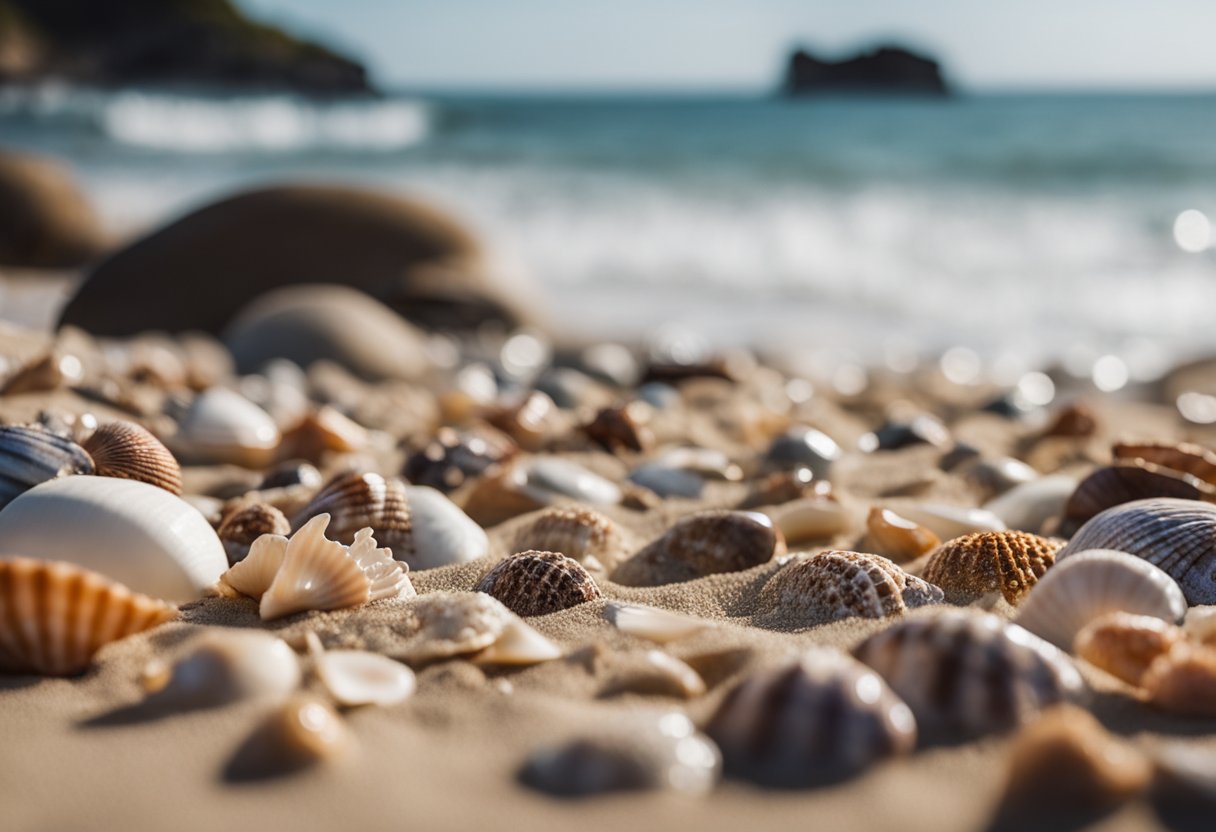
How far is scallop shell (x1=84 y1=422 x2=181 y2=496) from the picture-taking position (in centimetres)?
191

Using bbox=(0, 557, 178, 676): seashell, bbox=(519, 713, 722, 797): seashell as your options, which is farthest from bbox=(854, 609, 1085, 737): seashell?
bbox=(0, 557, 178, 676): seashell

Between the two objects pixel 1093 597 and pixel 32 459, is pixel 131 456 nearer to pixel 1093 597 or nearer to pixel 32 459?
pixel 32 459

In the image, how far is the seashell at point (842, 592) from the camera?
159 cm

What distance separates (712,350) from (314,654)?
4.86m

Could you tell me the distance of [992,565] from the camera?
1.75 metres

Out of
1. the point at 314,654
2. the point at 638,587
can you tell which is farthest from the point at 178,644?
the point at 638,587

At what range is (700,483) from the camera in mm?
2674

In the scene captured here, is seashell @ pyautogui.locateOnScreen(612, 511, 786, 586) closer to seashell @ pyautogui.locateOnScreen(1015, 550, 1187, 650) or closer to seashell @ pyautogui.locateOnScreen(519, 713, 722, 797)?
seashell @ pyautogui.locateOnScreen(1015, 550, 1187, 650)

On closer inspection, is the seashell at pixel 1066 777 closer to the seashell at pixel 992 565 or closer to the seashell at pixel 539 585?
the seashell at pixel 992 565

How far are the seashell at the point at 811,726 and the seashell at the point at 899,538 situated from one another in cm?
89

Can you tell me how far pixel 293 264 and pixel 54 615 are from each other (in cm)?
571

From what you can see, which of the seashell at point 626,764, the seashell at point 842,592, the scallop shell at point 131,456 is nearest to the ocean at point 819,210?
the seashell at point 842,592

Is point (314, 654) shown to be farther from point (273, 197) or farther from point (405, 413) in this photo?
point (273, 197)

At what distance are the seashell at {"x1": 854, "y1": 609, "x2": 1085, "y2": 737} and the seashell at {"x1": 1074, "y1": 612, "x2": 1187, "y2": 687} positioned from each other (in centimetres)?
6
